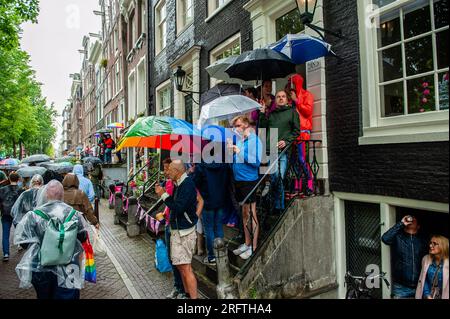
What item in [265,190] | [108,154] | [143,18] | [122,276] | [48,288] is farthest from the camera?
[108,154]

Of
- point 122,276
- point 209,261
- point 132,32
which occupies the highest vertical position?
point 132,32

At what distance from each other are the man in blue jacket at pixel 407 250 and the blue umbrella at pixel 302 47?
2.72 meters

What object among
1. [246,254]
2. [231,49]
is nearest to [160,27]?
[231,49]

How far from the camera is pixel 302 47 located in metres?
4.92

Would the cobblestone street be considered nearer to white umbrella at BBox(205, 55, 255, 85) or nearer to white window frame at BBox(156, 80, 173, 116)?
white umbrella at BBox(205, 55, 255, 85)

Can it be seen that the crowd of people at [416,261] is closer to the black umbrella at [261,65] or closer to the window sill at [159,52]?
the black umbrella at [261,65]

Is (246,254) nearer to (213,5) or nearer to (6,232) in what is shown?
(6,232)

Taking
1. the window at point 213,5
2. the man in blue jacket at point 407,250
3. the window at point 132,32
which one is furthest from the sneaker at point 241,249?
the window at point 132,32

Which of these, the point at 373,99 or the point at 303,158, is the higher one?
the point at 373,99

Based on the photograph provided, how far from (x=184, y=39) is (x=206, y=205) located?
831 cm

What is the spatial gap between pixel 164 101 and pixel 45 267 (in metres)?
11.0

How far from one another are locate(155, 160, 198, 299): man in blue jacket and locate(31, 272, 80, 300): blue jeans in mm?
1307

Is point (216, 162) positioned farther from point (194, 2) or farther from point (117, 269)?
point (194, 2)

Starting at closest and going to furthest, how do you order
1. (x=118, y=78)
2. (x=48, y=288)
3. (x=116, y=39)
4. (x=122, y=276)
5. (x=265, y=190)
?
(x=48, y=288), (x=265, y=190), (x=122, y=276), (x=118, y=78), (x=116, y=39)
